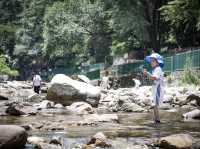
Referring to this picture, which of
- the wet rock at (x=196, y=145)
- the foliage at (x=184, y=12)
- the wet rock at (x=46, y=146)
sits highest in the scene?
the foliage at (x=184, y=12)

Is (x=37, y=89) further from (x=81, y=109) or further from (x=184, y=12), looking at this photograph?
(x=81, y=109)

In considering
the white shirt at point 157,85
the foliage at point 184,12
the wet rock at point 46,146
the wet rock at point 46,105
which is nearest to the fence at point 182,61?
the foliage at point 184,12

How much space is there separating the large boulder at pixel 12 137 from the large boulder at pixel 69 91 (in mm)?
11319

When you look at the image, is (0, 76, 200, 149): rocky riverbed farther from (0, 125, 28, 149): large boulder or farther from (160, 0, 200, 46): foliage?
(160, 0, 200, 46): foliage

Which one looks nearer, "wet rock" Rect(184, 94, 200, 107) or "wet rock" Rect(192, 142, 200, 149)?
"wet rock" Rect(192, 142, 200, 149)

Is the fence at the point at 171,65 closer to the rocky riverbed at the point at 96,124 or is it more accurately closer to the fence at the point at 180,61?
the fence at the point at 180,61

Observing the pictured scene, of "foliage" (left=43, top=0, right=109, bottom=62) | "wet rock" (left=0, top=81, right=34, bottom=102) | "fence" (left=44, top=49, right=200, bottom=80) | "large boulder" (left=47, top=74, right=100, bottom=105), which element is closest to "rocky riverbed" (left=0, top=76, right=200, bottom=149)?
"large boulder" (left=47, top=74, right=100, bottom=105)

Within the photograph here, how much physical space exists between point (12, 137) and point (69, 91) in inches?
465

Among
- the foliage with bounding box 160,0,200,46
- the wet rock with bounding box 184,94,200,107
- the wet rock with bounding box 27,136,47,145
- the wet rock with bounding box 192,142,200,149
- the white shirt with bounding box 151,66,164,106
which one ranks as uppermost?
the foliage with bounding box 160,0,200,46

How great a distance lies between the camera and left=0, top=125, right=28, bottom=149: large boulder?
8977mm

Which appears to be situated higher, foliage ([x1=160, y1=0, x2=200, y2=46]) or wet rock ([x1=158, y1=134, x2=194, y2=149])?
foliage ([x1=160, y1=0, x2=200, y2=46])

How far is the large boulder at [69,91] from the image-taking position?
20.8 m

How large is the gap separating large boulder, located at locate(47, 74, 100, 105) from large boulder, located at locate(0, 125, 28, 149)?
11319mm

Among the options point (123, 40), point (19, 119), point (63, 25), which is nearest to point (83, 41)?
point (63, 25)
